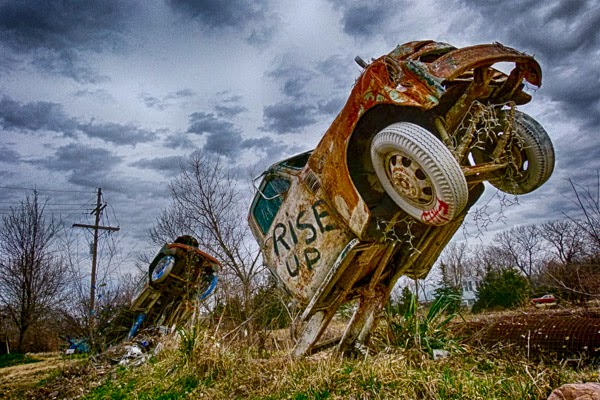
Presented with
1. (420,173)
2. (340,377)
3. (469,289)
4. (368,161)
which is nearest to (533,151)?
(420,173)

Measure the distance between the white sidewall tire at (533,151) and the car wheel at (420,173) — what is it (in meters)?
1.24

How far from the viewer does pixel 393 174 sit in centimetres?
363

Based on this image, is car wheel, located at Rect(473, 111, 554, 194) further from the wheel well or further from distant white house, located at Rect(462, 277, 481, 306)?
distant white house, located at Rect(462, 277, 481, 306)

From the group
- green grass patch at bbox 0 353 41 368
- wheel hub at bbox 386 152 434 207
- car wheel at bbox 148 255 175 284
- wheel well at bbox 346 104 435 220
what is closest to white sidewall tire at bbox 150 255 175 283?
car wheel at bbox 148 255 175 284

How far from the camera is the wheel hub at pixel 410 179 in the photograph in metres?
3.44

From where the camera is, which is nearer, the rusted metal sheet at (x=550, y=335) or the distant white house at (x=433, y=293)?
the rusted metal sheet at (x=550, y=335)

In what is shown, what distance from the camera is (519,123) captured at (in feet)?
13.1

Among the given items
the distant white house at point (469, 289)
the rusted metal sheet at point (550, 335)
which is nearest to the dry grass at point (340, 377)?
the rusted metal sheet at point (550, 335)

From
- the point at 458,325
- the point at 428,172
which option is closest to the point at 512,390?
the point at 428,172

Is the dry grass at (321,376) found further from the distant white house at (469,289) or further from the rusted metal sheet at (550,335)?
the distant white house at (469,289)

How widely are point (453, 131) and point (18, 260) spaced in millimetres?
19853

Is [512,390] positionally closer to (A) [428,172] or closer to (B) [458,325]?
(A) [428,172]

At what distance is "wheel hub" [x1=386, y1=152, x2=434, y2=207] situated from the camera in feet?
11.3

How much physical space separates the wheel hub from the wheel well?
64 centimetres
